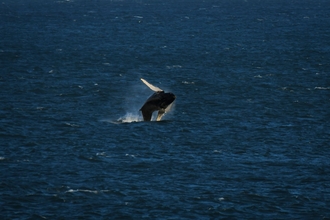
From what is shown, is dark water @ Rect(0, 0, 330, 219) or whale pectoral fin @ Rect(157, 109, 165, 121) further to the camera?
whale pectoral fin @ Rect(157, 109, 165, 121)

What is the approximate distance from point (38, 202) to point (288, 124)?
36675mm

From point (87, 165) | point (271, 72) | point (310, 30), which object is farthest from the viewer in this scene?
point (310, 30)

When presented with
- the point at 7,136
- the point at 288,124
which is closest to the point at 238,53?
the point at 288,124

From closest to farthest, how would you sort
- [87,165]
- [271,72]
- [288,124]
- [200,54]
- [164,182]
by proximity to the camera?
[164,182] < [87,165] < [288,124] < [271,72] < [200,54]

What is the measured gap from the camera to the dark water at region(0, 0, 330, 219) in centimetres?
6372

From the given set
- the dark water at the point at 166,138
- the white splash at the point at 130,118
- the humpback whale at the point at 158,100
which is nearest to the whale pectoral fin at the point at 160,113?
the humpback whale at the point at 158,100

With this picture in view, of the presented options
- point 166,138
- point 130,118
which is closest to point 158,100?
point 166,138

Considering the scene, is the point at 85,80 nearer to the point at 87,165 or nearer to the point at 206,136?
the point at 206,136

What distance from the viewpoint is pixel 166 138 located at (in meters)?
82.1

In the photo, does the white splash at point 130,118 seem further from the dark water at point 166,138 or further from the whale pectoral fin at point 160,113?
the whale pectoral fin at point 160,113

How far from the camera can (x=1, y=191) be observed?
65625 mm

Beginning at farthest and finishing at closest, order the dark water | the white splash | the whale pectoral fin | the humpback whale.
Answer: the white splash
the whale pectoral fin
the humpback whale
the dark water

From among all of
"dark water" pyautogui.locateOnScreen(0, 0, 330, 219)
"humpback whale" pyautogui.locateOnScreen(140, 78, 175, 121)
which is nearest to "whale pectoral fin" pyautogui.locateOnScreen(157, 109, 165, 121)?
"humpback whale" pyautogui.locateOnScreen(140, 78, 175, 121)

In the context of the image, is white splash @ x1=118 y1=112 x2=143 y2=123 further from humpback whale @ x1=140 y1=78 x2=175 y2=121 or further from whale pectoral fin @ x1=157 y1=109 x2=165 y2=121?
humpback whale @ x1=140 y1=78 x2=175 y2=121
